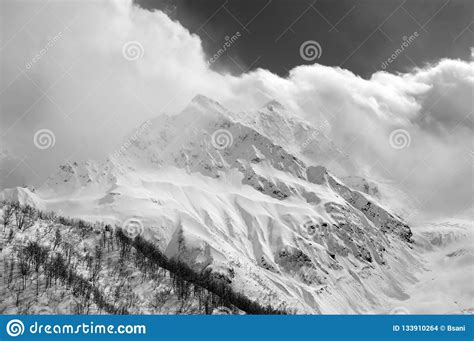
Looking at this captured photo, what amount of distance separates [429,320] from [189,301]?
124 feet

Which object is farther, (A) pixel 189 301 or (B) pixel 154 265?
(B) pixel 154 265

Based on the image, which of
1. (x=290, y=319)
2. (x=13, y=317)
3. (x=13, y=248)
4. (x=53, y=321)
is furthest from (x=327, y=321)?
(x=13, y=248)

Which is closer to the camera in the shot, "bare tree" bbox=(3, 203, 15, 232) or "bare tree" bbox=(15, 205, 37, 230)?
"bare tree" bbox=(3, 203, 15, 232)

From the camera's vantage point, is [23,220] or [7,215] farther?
[7,215]

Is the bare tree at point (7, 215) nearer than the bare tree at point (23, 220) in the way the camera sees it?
Yes

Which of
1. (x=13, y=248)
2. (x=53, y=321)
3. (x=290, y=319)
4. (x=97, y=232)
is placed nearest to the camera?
(x=53, y=321)

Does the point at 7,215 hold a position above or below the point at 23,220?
below

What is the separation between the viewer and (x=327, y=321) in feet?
Answer: 113

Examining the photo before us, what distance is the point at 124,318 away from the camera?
33.1 m

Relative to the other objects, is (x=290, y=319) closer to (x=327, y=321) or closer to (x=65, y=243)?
(x=327, y=321)

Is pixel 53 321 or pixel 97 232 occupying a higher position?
pixel 97 232

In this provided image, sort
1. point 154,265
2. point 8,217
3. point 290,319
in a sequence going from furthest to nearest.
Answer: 1. point 154,265
2. point 8,217
3. point 290,319

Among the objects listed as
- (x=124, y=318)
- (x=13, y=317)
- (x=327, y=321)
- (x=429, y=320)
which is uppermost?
(x=429, y=320)

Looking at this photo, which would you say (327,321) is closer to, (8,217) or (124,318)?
(124,318)
